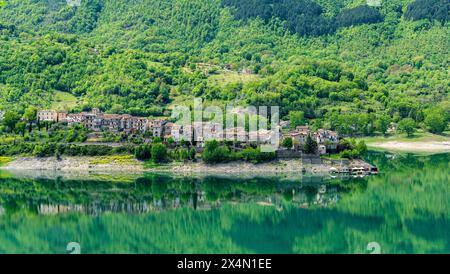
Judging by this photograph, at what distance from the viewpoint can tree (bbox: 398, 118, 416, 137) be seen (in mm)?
66812

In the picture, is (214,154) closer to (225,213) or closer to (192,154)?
(192,154)

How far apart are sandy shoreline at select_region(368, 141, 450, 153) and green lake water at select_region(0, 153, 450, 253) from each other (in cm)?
1247

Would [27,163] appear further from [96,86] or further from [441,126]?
[441,126]

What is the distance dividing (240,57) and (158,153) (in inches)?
2006

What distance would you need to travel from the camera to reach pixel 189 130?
5419 cm

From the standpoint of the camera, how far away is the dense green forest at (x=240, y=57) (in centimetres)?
7269

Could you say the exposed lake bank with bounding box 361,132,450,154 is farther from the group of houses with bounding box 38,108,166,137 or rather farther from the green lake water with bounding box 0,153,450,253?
the group of houses with bounding box 38,108,166,137

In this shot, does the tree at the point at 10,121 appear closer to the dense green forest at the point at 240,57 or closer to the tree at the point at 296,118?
the dense green forest at the point at 240,57

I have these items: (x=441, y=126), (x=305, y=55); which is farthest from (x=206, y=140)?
(x=305, y=55)

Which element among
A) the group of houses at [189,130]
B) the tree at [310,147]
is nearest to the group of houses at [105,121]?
the group of houses at [189,130]

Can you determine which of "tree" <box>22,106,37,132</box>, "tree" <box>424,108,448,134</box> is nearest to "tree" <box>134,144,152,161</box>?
"tree" <box>22,106,37,132</box>

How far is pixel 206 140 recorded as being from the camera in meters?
51.3

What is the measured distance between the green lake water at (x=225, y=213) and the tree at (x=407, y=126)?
17.2 m

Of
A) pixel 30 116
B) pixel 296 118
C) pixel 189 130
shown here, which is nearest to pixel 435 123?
pixel 296 118
